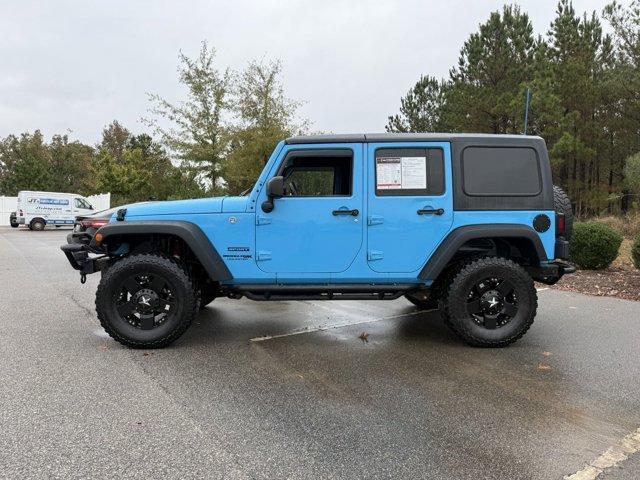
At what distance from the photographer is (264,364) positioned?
4.36 m

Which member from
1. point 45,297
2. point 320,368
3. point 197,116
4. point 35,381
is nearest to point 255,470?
point 320,368

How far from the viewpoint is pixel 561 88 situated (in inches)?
908

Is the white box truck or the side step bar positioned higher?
the white box truck

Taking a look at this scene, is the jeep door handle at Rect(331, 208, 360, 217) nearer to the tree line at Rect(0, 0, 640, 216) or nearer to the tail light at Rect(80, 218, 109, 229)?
the tail light at Rect(80, 218, 109, 229)

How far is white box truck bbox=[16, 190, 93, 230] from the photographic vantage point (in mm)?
25766

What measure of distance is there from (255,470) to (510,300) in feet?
10.5

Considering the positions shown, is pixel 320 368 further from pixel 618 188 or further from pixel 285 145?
pixel 618 188

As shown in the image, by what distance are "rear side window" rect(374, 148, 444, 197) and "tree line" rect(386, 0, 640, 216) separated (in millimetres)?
18399

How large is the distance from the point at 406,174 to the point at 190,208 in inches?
79.6

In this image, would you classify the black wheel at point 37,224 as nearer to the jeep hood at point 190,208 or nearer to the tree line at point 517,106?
the tree line at point 517,106

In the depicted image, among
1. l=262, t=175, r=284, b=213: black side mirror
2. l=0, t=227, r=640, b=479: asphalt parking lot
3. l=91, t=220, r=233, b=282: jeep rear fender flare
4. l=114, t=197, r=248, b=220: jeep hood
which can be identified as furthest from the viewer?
l=114, t=197, r=248, b=220: jeep hood

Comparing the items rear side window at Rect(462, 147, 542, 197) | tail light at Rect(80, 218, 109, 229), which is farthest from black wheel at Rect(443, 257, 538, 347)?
tail light at Rect(80, 218, 109, 229)

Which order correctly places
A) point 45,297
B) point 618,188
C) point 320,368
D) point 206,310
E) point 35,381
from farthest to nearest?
1. point 618,188
2. point 45,297
3. point 206,310
4. point 320,368
5. point 35,381

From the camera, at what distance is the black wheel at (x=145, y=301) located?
4672mm
